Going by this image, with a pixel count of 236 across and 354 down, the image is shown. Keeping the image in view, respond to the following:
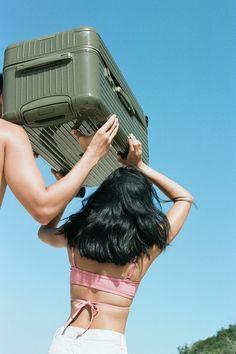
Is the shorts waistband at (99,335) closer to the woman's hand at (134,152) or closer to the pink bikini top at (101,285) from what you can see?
the pink bikini top at (101,285)

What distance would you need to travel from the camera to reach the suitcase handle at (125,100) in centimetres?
292

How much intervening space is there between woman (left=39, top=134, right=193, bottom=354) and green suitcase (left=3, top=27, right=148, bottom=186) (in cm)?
38

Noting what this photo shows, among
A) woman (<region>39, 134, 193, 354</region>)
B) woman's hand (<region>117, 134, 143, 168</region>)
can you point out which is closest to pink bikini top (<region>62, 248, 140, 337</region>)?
woman (<region>39, 134, 193, 354</region>)

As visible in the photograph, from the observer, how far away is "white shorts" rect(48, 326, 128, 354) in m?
2.15

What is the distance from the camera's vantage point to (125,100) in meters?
3.05

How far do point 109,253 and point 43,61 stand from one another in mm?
1064

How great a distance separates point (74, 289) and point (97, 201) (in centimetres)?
45

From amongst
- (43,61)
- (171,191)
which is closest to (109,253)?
(171,191)

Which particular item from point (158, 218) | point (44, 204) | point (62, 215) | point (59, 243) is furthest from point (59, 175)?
point (44, 204)

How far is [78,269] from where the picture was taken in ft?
7.76

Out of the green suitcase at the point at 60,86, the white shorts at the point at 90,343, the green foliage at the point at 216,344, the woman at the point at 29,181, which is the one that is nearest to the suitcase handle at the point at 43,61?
the green suitcase at the point at 60,86

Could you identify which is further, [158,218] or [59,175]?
[59,175]

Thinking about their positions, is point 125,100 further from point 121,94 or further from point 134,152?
point 134,152

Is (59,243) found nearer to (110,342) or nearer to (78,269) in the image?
(78,269)
